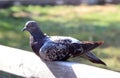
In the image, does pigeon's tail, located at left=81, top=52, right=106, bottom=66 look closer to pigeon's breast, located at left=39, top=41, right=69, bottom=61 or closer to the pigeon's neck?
pigeon's breast, located at left=39, top=41, right=69, bottom=61

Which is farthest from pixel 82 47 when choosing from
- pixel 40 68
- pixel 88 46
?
pixel 40 68

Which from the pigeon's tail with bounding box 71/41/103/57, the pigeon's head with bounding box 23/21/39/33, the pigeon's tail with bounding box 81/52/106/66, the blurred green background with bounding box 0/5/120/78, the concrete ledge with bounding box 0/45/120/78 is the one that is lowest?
the blurred green background with bounding box 0/5/120/78

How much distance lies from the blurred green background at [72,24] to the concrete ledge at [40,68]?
2.84 meters

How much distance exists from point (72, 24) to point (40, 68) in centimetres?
714

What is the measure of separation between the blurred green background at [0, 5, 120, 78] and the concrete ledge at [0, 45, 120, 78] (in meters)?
2.84

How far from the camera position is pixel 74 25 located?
31.6 ft

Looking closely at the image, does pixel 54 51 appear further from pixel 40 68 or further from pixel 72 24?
pixel 72 24

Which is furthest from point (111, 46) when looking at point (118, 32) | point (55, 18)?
point (55, 18)

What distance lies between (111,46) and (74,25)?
231 centimetres

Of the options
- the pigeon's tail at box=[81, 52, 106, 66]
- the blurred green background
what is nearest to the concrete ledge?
the pigeon's tail at box=[81, 52, 106, 66]

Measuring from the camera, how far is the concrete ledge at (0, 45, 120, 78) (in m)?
2.35

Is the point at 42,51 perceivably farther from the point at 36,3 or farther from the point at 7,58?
the point at 36,3

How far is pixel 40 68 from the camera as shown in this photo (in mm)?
2631

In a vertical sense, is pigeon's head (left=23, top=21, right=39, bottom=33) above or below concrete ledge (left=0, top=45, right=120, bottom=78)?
above
